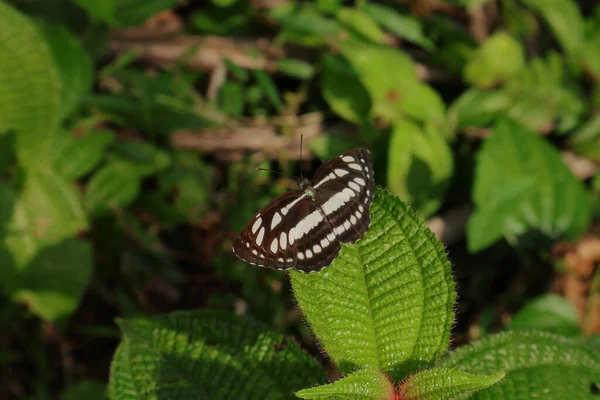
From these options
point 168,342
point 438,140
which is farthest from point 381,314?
point 438,140

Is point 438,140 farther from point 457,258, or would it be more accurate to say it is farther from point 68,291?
point 68,291

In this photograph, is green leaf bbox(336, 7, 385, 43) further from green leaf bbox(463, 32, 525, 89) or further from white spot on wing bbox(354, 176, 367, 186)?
white spot on wing bbox(354, 176, 367, 186)

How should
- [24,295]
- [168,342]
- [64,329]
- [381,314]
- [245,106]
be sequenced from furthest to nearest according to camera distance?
[245,106], [64,329], [24,295], [168,342], [381,314]

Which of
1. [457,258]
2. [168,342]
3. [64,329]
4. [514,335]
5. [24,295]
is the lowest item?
[64,329]

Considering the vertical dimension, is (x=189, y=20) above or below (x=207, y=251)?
above

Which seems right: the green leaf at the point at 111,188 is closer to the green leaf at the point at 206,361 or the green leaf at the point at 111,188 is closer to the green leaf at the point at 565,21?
the green leaf at the point at 206,361

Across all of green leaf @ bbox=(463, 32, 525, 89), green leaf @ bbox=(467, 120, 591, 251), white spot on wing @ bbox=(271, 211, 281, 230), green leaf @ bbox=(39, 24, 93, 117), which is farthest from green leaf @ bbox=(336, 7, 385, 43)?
white spot on wing @ bbox=(271, 211, 281, 230)

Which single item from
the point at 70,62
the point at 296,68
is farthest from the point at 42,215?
the point at 296,68
